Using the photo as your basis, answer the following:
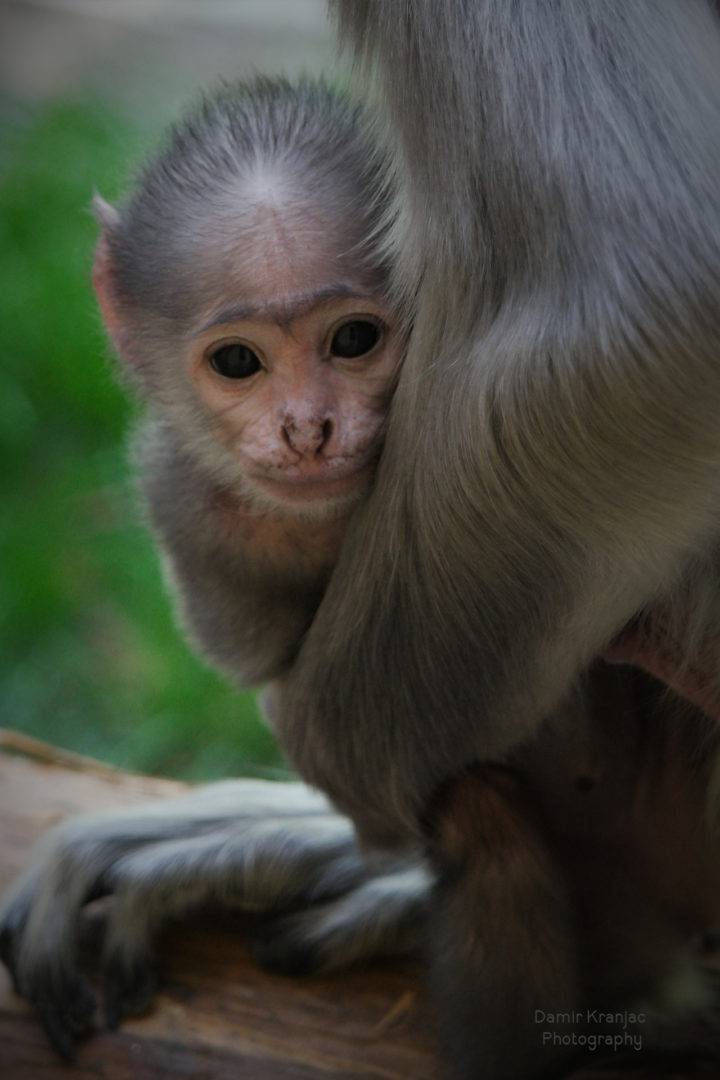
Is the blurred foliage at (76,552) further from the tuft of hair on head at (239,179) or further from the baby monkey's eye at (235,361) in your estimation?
the baby monkey's eye at (235,361)

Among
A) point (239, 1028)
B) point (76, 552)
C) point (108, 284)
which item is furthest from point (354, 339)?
point (76, 552)

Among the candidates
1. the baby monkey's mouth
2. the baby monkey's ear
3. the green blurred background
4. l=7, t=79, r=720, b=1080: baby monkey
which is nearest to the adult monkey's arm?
the baby monkey's mouth

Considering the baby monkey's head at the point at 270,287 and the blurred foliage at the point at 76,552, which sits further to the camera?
the blurred foliage at the point at 76,552

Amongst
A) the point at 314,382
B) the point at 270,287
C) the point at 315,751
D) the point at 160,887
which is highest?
the point at 270,287

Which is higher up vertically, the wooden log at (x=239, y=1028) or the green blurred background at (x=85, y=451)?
the green blurred background at (x=85, y=451)

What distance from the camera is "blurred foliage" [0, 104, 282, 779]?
4.98 meters

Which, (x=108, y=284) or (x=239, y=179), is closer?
(x=239, y=179)

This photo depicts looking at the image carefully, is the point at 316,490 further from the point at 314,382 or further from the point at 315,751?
the point at 315,751

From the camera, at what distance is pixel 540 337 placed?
199cm

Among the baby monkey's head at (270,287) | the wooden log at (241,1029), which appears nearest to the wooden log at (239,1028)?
the wooden log at (241,1029)

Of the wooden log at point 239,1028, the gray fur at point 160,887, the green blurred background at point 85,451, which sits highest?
the green blurred background at point 85,451

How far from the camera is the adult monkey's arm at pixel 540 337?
192 cm

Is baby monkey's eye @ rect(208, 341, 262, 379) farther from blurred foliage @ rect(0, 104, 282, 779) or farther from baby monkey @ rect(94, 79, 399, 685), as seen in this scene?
blurred foliage @ rect(0, 104, 282, 779)

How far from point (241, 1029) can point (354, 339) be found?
1.40 m
